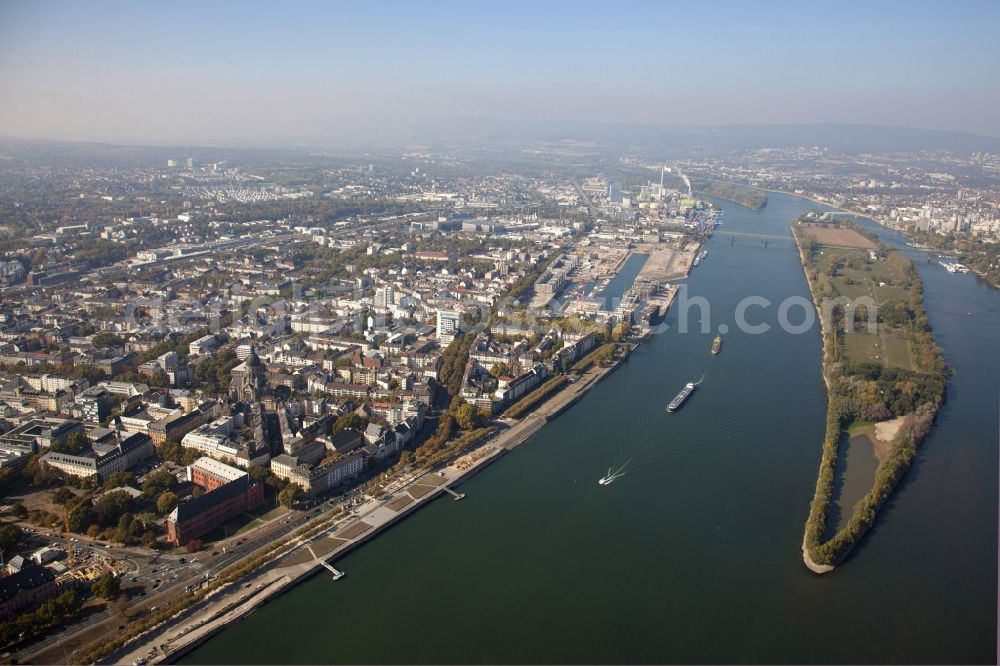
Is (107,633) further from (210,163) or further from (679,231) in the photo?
(210,163)

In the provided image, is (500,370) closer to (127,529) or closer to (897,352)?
(127,529)

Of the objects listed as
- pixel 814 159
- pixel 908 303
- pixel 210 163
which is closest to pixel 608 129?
pixel 814 159

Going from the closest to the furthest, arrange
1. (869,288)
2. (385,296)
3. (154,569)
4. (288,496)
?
(154,569)
(288,496)
(385,296)
(869,288)

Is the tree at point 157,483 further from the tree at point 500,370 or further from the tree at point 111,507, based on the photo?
the tree at point 500,370

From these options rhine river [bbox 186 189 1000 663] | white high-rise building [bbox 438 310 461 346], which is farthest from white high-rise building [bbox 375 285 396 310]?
rhine river [bbox 186 189 1000 663]

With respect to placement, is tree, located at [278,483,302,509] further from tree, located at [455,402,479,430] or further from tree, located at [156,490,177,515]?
tree, located at [455,402,479,430]

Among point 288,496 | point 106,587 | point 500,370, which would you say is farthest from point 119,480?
point 500,370
